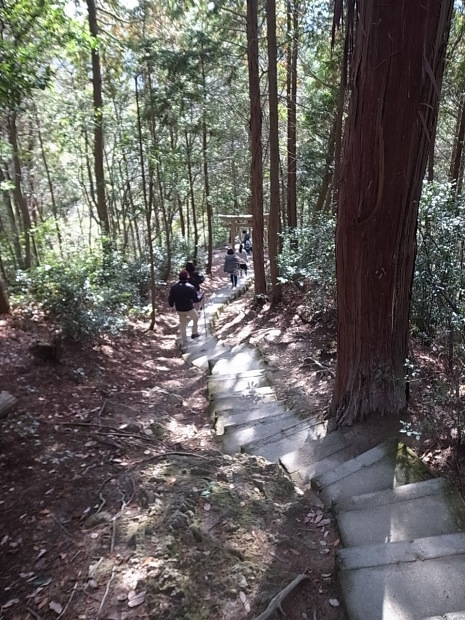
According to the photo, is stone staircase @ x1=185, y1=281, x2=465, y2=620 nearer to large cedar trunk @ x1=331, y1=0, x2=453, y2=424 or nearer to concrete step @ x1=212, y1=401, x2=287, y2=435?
concrete step @ x1=212, y1=401, x2=287, y2=435

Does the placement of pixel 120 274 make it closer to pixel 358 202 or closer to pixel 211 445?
pixel 211 445

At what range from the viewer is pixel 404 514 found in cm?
263

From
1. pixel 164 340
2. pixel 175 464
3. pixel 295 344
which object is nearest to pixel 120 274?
pixel 164 340

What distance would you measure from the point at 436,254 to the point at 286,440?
3000mm

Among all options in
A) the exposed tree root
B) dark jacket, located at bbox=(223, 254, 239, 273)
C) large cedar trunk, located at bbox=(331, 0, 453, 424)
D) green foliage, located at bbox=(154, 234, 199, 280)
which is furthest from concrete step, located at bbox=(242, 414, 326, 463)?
green foliage, located at bbox=(154, 234, 199, 280)

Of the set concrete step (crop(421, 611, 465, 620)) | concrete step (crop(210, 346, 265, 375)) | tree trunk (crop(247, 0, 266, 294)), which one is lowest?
concrete step (crop(210, 346, 265, 375))

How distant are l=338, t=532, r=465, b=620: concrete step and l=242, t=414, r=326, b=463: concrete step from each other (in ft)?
5.47

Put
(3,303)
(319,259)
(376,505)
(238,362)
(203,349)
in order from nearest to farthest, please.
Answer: (376,505) < (238,362) < (3,303) < (319,259) < (203,349)

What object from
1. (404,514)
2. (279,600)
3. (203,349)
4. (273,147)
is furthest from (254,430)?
(273,147)

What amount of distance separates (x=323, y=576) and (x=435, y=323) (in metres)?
3.72

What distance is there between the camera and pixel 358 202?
134 inches

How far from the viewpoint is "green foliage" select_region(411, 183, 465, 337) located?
4.91 m

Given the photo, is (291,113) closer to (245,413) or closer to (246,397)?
(246,397)

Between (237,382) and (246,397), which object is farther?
(237,382)
